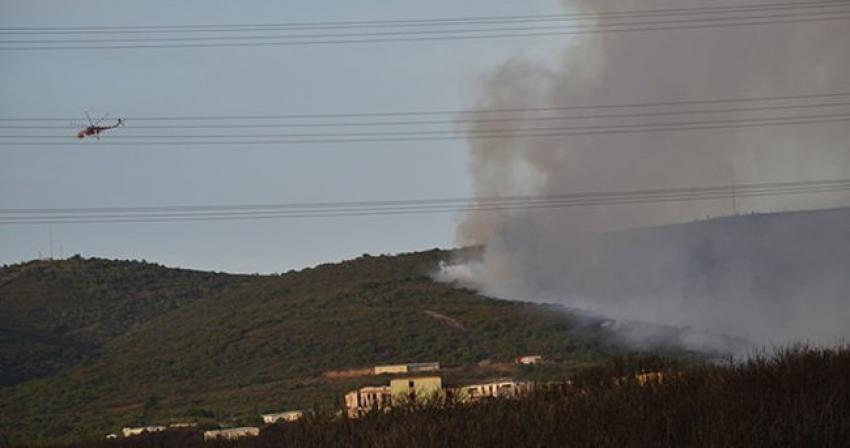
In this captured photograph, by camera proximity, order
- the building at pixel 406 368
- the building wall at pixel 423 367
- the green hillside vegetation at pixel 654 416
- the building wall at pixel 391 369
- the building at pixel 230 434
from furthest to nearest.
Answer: the building wall at pixel 391 369 → the building wall at pixel 423 367 → the building at pixel 406 368 → the building at pixel 230 434 → the green hillside vegetation at pixel 654 416

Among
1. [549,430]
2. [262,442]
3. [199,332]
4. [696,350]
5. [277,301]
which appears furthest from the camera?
[277,301]

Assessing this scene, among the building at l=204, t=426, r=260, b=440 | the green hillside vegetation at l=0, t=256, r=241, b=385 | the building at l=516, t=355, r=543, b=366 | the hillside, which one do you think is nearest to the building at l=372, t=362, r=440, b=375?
the hillside

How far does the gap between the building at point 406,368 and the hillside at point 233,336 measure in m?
1.95

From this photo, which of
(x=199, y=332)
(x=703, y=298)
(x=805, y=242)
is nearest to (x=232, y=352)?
(x=199, y=332)

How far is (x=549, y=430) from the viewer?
83.0 feet

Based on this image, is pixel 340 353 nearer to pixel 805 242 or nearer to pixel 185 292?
pixel 805 242

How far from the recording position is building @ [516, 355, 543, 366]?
84775mm

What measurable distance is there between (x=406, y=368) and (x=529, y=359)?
21.8ft

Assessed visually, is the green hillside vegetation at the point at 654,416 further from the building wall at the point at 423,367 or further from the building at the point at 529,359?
the building at the point at 529,359

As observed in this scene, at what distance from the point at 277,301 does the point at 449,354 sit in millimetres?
28990

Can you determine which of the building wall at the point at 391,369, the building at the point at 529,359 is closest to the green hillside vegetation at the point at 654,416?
the building at the point at 529,359

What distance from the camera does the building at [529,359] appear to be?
278ft

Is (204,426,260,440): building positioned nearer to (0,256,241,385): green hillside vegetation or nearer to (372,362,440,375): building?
(372,362,440,375): building

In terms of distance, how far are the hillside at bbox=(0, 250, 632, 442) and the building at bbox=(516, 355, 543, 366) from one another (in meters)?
1.03
